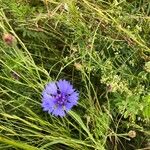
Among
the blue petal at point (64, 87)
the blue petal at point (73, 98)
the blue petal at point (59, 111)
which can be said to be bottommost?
the blue petal at point (59, 111)

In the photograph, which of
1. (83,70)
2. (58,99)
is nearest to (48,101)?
(58,99)

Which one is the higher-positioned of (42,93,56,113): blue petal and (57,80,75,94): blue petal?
(57,80,75,94): blue petal

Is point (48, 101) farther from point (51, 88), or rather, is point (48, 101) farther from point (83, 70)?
point (83, 70)

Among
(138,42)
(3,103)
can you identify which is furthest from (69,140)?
(138,42)

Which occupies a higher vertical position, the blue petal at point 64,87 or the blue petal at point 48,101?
the blue petal at point 64,87

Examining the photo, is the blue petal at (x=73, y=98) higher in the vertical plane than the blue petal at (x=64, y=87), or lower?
lower

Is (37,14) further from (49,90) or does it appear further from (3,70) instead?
(49,90)

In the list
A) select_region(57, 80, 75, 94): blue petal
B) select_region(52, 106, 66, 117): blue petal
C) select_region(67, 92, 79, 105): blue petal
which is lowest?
select_region(52, 106, 66, 117): blue petal
